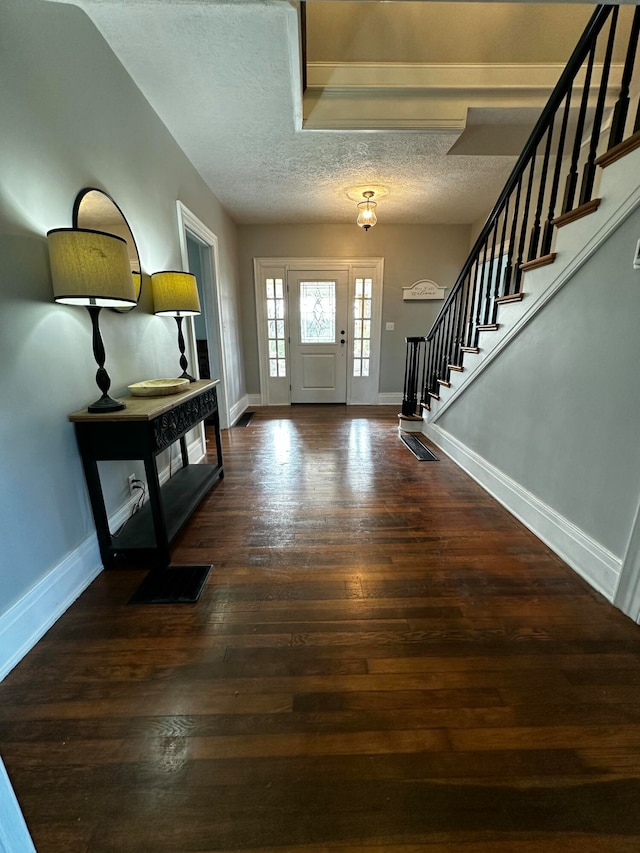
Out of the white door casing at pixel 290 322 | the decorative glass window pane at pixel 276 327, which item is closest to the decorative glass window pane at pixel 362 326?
the white door casing at pixel 290 322

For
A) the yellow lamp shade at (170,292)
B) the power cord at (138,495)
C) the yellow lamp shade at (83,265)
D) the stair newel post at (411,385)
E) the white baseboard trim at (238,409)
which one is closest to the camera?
the yellow lamp shade at (83,265)

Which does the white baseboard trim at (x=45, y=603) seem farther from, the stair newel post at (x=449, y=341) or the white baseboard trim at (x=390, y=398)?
the white baseboard trim at (x=390, y=398)

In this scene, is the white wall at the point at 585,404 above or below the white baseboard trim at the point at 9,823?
above

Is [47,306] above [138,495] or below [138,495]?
above

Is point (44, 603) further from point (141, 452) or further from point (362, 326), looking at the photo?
point (362, 326)

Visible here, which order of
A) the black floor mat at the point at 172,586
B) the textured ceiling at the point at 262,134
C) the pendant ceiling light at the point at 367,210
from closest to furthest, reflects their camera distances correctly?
the black floor mat at the point at 172,586
the textured ceiling at the point at 262,134
the pendant ceiling light at the point at 367,210

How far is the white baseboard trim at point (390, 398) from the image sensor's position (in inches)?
216

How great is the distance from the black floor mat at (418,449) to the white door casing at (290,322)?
184 cm

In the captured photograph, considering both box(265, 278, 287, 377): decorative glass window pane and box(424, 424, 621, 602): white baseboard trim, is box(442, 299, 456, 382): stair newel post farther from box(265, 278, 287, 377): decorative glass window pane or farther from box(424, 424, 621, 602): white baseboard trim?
box(265, 278, 287, 377): decorative glass window pane

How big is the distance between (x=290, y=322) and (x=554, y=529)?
427cm

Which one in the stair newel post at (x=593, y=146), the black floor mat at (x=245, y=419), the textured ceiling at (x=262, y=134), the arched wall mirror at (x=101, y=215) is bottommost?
the black floor mat at (x=245, y=419)

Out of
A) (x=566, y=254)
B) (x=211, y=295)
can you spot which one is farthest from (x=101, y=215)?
(x=566, y=254)

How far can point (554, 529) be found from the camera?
1.84m

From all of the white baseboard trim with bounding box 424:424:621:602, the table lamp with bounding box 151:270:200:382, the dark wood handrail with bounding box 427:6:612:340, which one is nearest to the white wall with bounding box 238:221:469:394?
the dark wood handrail with bounding box 427:6:612:340
